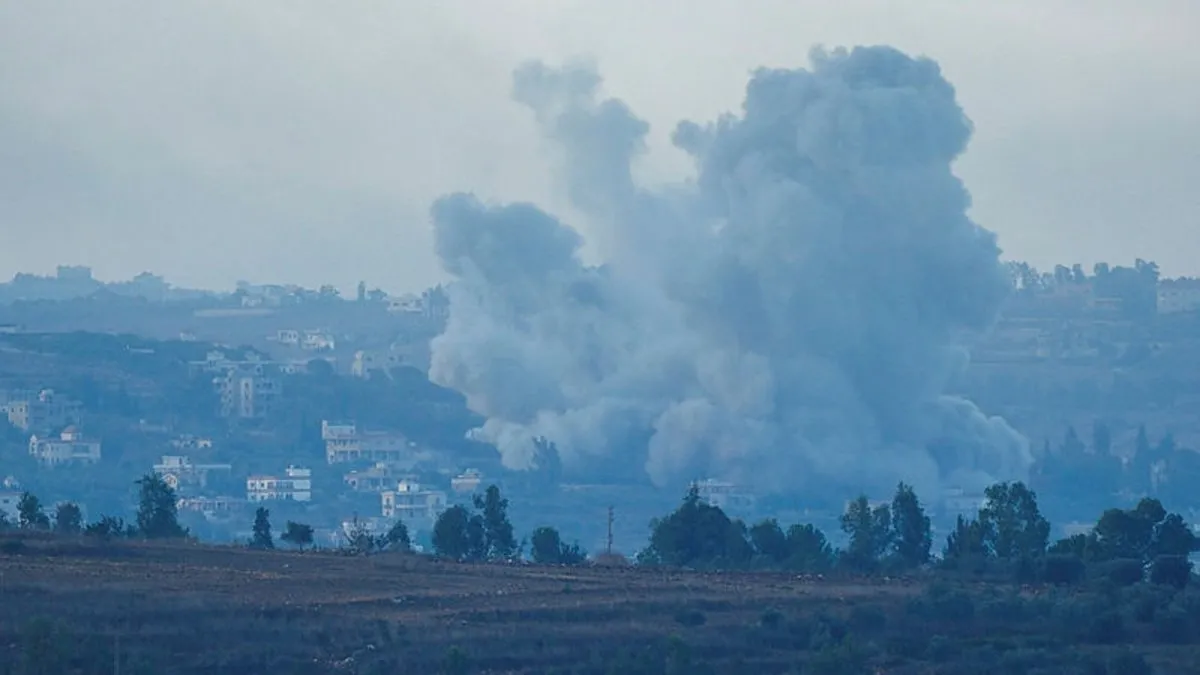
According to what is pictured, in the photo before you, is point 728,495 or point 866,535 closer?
point 866,535

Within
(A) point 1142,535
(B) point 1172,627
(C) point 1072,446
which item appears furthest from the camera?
(C) point 1072,446

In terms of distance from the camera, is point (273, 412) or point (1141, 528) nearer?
point (1141, 528)

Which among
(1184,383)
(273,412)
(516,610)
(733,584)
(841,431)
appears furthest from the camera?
(1184,383)

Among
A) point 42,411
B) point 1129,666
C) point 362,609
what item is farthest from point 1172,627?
point 42,411

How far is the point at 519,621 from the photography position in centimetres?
3884

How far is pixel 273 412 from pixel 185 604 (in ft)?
304

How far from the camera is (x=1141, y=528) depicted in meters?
49.3

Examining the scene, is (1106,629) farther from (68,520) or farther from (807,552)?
(68,520)

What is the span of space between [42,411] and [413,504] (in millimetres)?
27694

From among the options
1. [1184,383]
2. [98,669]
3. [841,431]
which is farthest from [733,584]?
[1184,383]

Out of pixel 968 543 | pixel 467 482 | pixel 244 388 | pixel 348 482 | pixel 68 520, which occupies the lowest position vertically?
pixel 968 543

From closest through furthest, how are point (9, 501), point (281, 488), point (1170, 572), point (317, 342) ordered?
point (1170, 572) < point (9, 501) < point (281, 488) < point (317, 342)

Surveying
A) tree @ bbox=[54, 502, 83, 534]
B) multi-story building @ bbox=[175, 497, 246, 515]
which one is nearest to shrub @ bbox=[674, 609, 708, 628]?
tree @ bbox=[54, 502, 83, 534]

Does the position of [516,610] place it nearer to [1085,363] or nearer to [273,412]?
[273,412]
